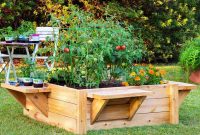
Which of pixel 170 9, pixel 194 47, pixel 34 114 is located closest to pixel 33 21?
pixel 170 9

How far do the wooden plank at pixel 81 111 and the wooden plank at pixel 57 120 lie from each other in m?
0.07

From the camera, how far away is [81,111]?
454 centimetres

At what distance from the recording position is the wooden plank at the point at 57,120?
4680 millimetres

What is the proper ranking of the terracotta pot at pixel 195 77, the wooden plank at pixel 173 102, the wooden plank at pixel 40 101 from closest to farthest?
1. the wooden plank at pixel 40 101
2. the wooden plank at pixel 173 102
3. the terracotta pot at pixel 195 77

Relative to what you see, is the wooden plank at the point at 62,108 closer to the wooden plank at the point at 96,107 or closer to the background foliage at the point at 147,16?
the wooden plank at the point at 96,107

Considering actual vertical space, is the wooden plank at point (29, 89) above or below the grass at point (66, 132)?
above

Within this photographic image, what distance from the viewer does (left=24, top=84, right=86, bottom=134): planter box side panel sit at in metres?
4.56

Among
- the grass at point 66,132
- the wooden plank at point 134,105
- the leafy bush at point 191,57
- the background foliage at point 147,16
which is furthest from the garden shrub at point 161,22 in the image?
the wooden plank at point 134,105

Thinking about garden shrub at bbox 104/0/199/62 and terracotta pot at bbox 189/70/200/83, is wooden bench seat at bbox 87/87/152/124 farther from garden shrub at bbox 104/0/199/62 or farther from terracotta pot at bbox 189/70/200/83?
garden shrub at bbox 104/0/199/62

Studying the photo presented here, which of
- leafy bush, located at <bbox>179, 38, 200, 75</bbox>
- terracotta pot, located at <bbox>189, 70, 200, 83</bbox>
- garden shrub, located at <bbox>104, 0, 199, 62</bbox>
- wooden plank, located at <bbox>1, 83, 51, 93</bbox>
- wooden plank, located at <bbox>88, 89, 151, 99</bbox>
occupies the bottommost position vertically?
terracotta pot, located at <bbox>189, 70, 200, 83</bbox>

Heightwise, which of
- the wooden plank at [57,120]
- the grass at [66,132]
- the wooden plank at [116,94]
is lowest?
the grass at [66,132]

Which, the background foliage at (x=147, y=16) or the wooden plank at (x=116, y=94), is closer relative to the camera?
the wooden plank at (x=116, y=94)

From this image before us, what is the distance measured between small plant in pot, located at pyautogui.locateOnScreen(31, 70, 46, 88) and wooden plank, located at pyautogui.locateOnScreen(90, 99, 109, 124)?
570mm

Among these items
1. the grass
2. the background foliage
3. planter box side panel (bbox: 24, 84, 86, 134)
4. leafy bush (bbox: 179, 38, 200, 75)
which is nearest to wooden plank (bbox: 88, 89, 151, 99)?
planter box side panel (bbox: 24, 84, 86, 134)
